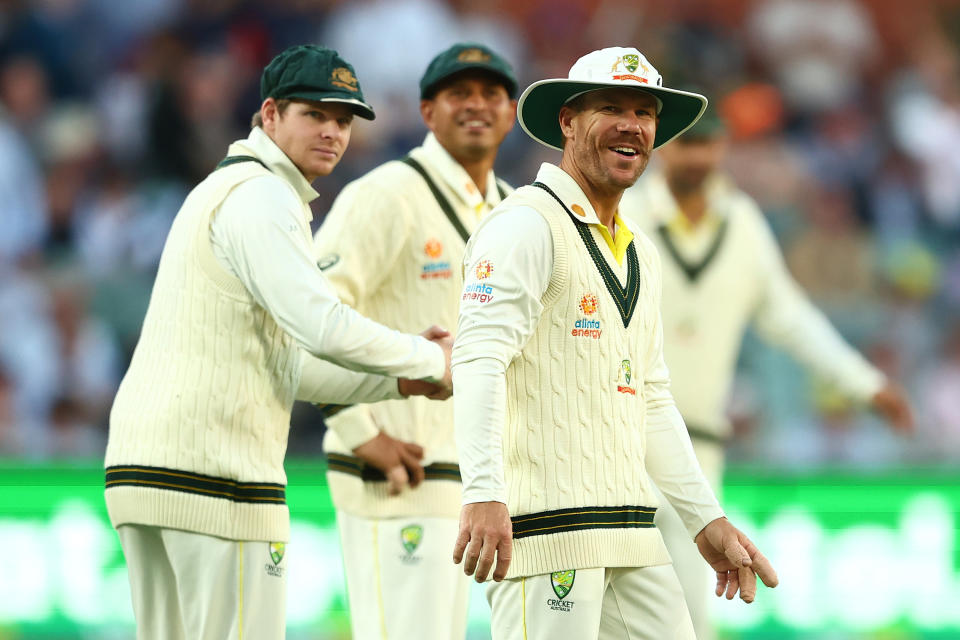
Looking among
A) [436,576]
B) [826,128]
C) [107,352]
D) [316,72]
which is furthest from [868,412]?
A: [316,72]

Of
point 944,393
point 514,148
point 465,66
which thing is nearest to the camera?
point 465,66

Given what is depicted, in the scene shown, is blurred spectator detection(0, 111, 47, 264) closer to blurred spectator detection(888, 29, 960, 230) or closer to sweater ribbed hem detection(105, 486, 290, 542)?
sweater ribbed hem detection(105, 486, 290, 542)

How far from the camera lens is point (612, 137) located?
4.58 metres

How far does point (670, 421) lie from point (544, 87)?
1083mm

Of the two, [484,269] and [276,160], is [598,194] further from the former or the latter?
[276,160]

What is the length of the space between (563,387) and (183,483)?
118 cm

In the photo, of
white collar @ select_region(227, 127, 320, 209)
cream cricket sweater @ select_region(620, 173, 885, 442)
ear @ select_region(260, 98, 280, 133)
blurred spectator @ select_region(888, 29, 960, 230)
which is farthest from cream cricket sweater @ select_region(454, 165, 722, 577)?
blurred spectator @ select_region(888, 29, 960, 230)

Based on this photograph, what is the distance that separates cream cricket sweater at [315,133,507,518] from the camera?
585 centimetres

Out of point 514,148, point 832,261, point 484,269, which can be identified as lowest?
point 484,269

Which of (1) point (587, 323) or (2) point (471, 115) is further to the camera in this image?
(2) point (471, 115)

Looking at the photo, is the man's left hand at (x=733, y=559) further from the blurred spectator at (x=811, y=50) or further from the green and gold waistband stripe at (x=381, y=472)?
the blurred spectator at (x=811, y=50)

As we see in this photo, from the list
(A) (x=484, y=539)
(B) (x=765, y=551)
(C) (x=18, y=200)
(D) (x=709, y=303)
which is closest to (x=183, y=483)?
(A) (x=484, y=539)

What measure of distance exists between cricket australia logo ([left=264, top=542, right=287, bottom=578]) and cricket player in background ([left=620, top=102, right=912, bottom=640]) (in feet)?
8.95

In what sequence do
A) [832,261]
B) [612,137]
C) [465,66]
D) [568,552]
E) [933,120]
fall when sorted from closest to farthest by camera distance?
[568,552] → [612,137] → [465,66] → [832,261] → [933,120]
